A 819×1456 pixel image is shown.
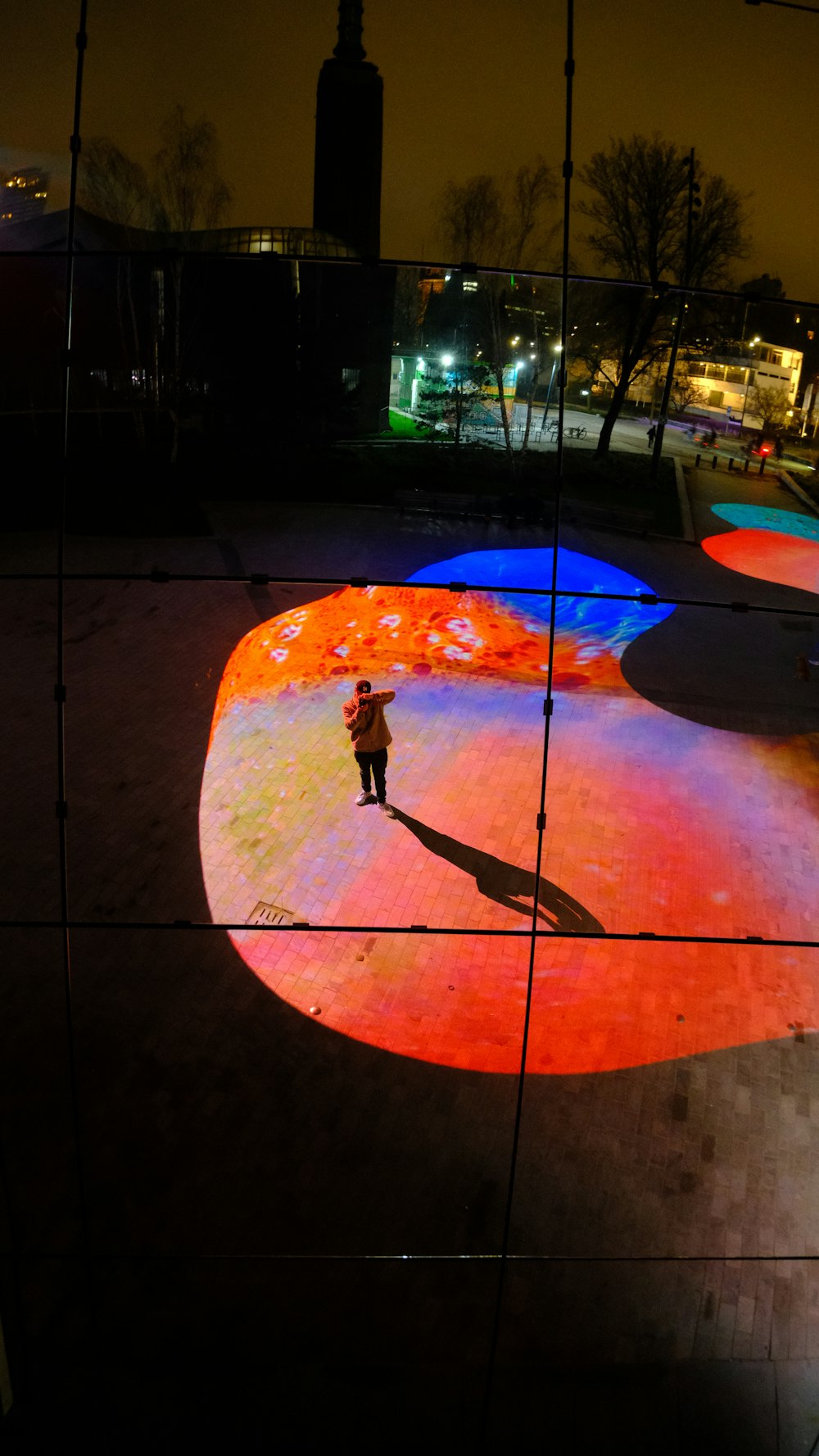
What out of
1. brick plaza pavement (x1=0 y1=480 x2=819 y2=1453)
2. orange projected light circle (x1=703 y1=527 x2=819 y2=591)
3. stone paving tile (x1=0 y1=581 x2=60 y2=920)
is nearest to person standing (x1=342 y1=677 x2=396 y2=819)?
brick plaza pavement (x1=0 y1=480 x2=819 y2=1453)

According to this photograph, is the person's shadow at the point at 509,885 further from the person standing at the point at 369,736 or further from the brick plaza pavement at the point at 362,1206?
the person standing at the point at 369,736

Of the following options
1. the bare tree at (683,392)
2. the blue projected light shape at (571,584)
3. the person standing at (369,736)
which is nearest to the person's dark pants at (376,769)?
the person standing at (369,736)

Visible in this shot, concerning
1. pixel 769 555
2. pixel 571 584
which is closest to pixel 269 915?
pixel 571 584

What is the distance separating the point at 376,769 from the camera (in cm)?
752

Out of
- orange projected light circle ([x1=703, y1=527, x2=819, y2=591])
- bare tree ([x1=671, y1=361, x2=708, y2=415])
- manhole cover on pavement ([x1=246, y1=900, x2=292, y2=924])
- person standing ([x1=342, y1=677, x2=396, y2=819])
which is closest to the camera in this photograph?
manhole cover on pavement ([x1=246, y1=900, x2=292, y2=924])

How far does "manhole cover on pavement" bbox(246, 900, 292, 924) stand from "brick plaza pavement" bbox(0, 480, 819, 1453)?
28 cm

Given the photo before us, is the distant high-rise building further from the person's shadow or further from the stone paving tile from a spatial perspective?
the person's shadow

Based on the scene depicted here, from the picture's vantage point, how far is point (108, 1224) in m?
4.25

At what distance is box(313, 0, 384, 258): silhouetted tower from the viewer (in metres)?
20.6

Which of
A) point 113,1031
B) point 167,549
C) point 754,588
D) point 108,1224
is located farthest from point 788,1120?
point 167,549

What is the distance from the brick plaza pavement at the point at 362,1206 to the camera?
146 inches

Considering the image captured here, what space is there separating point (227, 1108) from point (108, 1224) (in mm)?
865

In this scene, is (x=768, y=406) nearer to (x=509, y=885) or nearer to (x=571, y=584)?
(x=571, y=584)

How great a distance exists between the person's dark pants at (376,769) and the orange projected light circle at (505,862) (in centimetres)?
21
